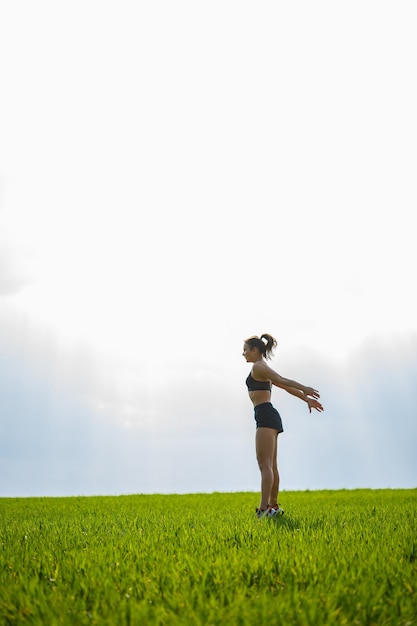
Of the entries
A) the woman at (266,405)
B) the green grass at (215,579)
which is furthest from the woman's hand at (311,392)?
the green grass at (215,579)

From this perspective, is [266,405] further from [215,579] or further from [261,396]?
[215,579]

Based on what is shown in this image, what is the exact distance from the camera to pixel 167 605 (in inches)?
147

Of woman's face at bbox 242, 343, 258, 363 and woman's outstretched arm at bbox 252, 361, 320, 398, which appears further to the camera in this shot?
woman's face at bbox 242, 343, 258, 363

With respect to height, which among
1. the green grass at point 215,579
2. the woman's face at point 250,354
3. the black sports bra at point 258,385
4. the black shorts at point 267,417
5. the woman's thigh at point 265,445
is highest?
the woman's face at point 250,354

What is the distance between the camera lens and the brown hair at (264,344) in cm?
938

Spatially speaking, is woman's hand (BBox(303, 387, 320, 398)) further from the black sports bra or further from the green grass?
the green grass

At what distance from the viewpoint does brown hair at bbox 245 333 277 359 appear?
9383mm

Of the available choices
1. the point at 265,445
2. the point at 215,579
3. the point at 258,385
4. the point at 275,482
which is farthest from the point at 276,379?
the point at 215,579

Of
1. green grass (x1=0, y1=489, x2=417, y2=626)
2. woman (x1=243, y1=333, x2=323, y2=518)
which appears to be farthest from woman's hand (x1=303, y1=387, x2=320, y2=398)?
green grass (x1=0, y1=489, x2=417, y2=626)

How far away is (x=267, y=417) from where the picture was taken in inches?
358

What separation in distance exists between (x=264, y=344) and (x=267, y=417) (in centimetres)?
117

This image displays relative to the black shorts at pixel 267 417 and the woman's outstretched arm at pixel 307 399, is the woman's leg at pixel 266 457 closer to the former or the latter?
the black shorts at pixel 267 417

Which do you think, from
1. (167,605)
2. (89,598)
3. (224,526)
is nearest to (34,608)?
(89,598)

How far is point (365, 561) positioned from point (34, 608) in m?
2.64
